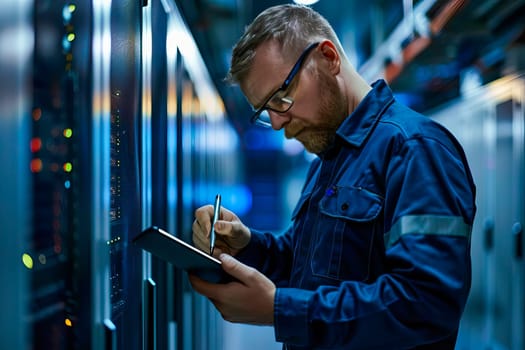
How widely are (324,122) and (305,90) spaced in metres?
0.10

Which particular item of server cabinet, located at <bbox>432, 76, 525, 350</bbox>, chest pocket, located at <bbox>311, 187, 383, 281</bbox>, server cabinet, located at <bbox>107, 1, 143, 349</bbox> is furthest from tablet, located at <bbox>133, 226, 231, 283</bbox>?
server cabinet, located at <bbox>432, 76, 525, 350</bbox>

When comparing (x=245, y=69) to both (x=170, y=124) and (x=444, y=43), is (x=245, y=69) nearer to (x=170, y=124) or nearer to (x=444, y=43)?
(x=170, y=124)

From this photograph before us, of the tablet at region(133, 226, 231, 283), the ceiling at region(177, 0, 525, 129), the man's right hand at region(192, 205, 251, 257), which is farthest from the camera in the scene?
the ceiling at region(177, 0, 525, 129)

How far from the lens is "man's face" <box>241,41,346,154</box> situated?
1.20 metres

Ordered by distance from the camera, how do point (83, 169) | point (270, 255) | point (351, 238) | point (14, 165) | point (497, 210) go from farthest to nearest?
1. point (497, 210)
2. point (270, 255)
3. point (351, 238)
4. point (83, 169)
5. point (14, 165)

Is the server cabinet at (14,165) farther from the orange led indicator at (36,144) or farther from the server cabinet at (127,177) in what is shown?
the server cabinet at (127,177)

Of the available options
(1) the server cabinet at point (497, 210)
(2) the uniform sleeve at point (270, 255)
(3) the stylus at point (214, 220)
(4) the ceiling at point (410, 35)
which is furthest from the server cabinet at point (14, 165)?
(1) the server cabinet at point (497, 210)

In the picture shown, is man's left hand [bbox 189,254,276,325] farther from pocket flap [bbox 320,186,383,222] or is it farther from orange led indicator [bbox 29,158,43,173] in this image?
orange led indicator [bbox 29,158,43,173]

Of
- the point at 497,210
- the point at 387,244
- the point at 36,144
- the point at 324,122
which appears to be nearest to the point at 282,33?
the point at 324,122

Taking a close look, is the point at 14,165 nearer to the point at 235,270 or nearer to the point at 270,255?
the point at 235,270

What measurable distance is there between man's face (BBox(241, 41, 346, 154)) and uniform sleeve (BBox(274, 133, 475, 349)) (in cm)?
27

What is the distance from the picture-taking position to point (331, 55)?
3.89 feet

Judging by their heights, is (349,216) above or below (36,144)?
below

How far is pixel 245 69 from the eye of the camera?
1.24 metres
